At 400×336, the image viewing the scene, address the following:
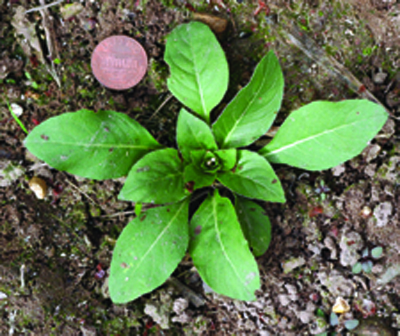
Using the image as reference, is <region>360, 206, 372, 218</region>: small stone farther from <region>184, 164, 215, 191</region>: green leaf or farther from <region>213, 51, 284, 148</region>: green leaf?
<region>184, 164, 215, 191</region>: green leaf

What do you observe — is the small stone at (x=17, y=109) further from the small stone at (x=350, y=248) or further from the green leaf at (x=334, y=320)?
the green leaf at (x=334, y=320)

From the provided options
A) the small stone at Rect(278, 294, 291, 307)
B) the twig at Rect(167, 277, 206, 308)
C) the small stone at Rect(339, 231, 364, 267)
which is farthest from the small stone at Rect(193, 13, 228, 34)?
the small stone at Rect(278, 294, 291, 307)

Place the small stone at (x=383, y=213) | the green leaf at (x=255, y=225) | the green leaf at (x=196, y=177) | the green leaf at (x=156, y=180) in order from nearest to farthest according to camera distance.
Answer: the green leaf at (x=156, y=180) → the green leaf at (x=196, y=177) → the green leaf at (x=255, y=225) → the small stone at (x=383, y=213)

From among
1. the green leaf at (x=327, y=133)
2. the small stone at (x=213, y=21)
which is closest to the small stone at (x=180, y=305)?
the green leaf at (x=327, y=133)

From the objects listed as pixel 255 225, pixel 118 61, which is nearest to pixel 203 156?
pixel 255 225

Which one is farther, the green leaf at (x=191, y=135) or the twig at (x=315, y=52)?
the twig at (x=315, y=52)

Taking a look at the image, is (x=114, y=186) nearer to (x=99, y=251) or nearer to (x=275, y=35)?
(x=99, y=251)

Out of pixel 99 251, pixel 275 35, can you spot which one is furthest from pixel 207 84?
pixel 99 251
